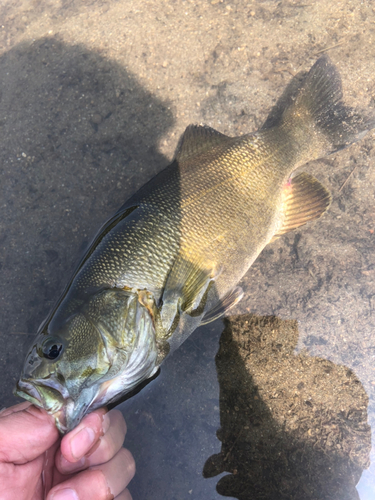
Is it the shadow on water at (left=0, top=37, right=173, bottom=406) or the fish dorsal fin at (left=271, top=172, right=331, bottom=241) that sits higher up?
the shadow on water at (left=0, top=37, right=173, bottom=406)

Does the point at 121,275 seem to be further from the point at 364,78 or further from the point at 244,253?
the point at 364,78

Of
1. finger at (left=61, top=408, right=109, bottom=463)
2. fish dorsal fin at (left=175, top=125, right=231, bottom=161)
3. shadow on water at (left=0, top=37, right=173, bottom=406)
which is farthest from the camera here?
shadow on water at (left=0, top=37, right=173, bottom=406)

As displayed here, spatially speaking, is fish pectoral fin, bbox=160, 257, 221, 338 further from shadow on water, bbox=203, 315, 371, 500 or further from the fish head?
shadow on water, bbox=203, 315, 371, 500

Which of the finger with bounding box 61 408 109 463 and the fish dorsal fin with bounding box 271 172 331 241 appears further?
the fish dorsal fin with bounding box 271 172 331 241

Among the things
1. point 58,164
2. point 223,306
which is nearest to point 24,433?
point 223,306

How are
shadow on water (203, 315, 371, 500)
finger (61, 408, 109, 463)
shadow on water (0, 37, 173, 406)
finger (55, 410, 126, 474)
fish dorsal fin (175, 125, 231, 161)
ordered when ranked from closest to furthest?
finger (61, 408, 109, 463), finger (55, 410, 126, 474), shadow on water (203, 315, 371, 500), fish dorsal fin (175, 125, 231, 161), shadow on water (0, 37, 173, 406)

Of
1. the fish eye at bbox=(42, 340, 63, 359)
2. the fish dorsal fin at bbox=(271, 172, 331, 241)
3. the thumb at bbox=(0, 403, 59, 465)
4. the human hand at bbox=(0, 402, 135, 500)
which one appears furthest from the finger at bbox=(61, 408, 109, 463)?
the fish dorsal fin at bbox=(271, 172, 331, 241)
